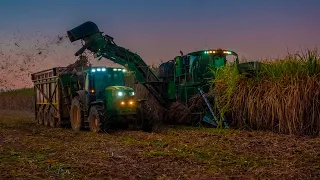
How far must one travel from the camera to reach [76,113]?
1677 cm

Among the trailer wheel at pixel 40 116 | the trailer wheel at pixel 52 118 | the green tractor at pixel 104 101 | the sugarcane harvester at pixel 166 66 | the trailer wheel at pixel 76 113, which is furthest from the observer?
the trailer wheel at pixel 40 116

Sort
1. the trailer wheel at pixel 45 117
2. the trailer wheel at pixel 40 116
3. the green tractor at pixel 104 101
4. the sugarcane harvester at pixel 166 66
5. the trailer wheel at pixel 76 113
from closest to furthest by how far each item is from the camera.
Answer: the green tractor at pixel 104 101 < the trailer wheel at pixel 76 113 < the sugarcane harvester at pixel 166 66 < the trailer wheel at pixel 45 117 < the trailer wheel at pixel 40 116

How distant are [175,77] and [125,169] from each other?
12.0 m

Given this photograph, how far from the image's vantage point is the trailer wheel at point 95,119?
1423 cm

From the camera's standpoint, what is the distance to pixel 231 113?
47.5 feet

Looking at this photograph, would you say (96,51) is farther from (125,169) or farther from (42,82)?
(125,169)

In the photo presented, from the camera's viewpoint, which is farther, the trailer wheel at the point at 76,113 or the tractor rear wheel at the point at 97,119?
the trailer wheel at the point at 76,113

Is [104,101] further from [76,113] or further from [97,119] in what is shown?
[76,113]

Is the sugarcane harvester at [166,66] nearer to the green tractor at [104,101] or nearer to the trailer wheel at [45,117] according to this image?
the green tractor at [104,101]

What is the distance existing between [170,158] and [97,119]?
20.9 ft

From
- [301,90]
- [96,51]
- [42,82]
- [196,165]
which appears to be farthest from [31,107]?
[196,165]

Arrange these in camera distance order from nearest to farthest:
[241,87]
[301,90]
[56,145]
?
[56,145] < [301,90] < [241,87]

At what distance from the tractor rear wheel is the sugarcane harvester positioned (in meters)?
2.57

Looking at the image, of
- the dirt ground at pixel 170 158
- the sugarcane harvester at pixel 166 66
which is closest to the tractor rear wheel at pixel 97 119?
the dirt ground at pixel 170 158
